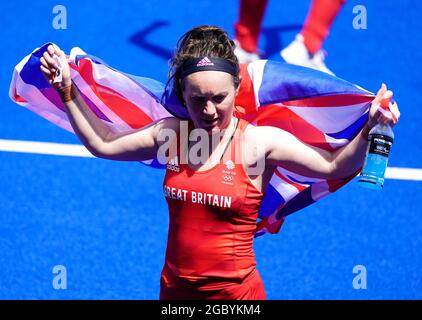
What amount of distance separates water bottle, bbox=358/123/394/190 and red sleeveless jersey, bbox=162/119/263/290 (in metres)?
0.46

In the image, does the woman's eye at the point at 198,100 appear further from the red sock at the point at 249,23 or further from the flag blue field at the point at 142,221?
the red sock at the point at 249,23

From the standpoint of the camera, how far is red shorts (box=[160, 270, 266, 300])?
9.90 ft

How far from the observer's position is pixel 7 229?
Result: 5.25 meters

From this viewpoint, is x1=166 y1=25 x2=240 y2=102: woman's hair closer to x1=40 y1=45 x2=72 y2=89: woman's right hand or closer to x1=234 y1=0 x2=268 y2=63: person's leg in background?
x1=40 y1=45 x2=72 y2=89: woman's right hand

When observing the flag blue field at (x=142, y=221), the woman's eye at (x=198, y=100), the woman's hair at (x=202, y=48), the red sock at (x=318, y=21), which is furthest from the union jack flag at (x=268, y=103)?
the red sock at (x=318, y=21)

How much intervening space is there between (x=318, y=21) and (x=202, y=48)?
4.72 meters

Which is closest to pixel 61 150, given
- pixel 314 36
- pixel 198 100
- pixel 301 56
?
pixel 301 56

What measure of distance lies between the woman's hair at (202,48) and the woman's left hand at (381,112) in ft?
1.87

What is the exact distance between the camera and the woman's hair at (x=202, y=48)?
286 centimetres

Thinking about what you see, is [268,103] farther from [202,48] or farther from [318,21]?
[318,21]

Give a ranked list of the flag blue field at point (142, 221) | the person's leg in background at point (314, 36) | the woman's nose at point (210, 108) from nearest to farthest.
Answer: the woman's nose at point (210, 108) < the flag blue field at point (142, 221) < the person's leg in background at point (314, 36)

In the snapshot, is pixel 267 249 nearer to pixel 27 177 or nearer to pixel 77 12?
pixel 27 177

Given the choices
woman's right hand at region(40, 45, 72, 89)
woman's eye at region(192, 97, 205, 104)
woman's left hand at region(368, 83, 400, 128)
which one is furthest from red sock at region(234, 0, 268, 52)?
woman's eye at region(192, 97, 205, 104)

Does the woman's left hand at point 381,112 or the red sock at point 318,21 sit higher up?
the red sock at point 318,21
